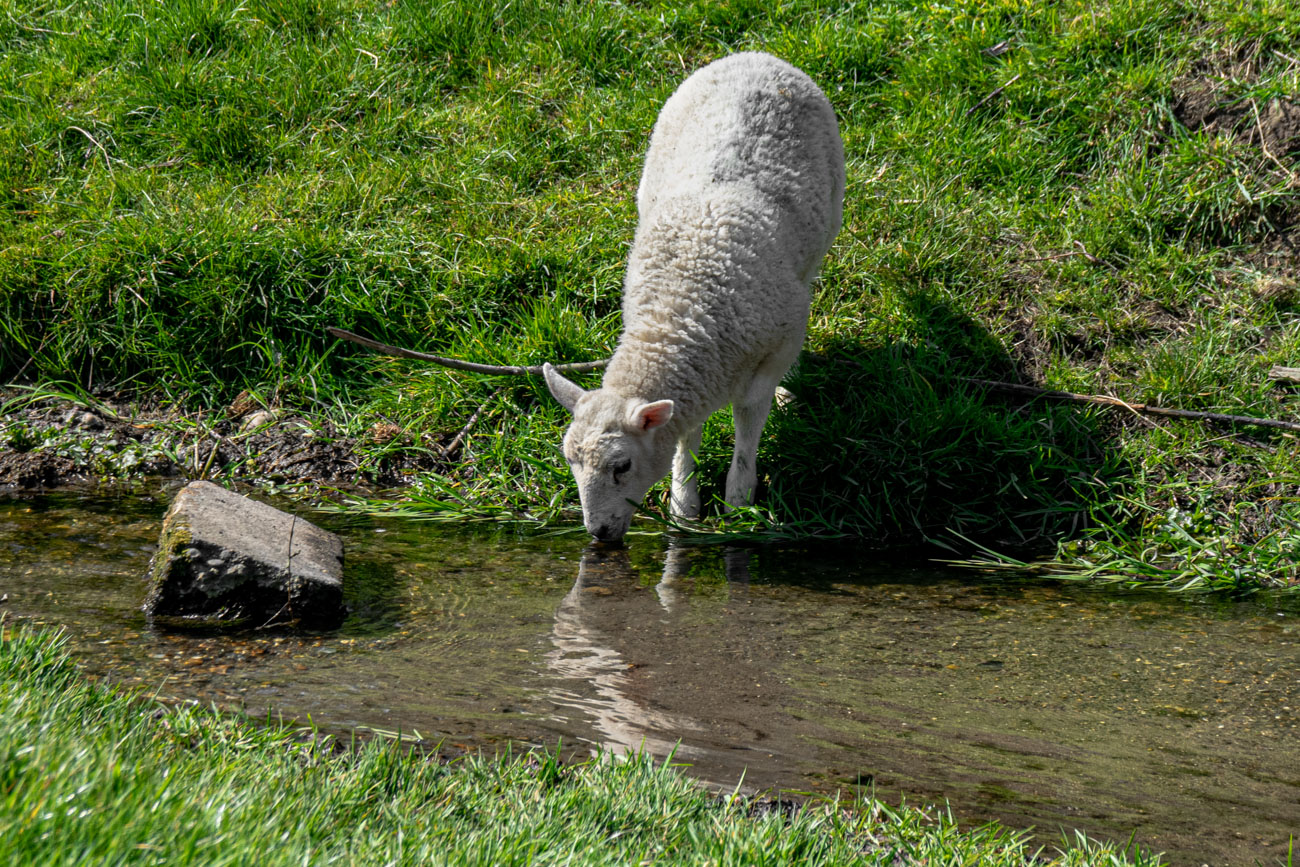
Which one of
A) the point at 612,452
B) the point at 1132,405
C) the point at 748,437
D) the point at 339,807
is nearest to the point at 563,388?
the point at 612,452

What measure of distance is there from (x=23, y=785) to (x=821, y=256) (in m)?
4.73

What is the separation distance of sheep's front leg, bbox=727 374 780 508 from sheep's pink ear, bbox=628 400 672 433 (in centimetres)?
65

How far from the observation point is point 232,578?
3697mm

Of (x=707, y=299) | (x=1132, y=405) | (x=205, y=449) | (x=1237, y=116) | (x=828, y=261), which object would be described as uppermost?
(x=1237, y=116)

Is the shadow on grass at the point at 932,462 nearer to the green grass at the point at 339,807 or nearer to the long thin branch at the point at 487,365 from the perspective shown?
the long thin branch at the point at 487,365

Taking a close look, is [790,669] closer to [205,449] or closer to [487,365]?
[487,365]

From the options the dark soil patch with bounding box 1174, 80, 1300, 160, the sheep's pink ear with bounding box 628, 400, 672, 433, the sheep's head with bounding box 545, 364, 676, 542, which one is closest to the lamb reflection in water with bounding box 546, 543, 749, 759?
the sheep's head with bounding box 545, 364, 676, 542

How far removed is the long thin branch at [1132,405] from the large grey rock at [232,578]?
135 inches

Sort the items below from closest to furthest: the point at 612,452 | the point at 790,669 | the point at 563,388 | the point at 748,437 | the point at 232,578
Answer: the point at 790,669, the point at 232,578, the point at 612,452, the point at 563,388, the point at 748,437

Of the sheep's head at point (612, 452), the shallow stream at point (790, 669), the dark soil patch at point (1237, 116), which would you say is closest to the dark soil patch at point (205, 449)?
the shallow stream at point (790, 669)

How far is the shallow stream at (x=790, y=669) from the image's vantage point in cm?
280

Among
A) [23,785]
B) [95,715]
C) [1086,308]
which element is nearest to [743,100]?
[1086,308]

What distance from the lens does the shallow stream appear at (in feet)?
9.18

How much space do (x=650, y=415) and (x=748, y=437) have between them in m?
0.76
